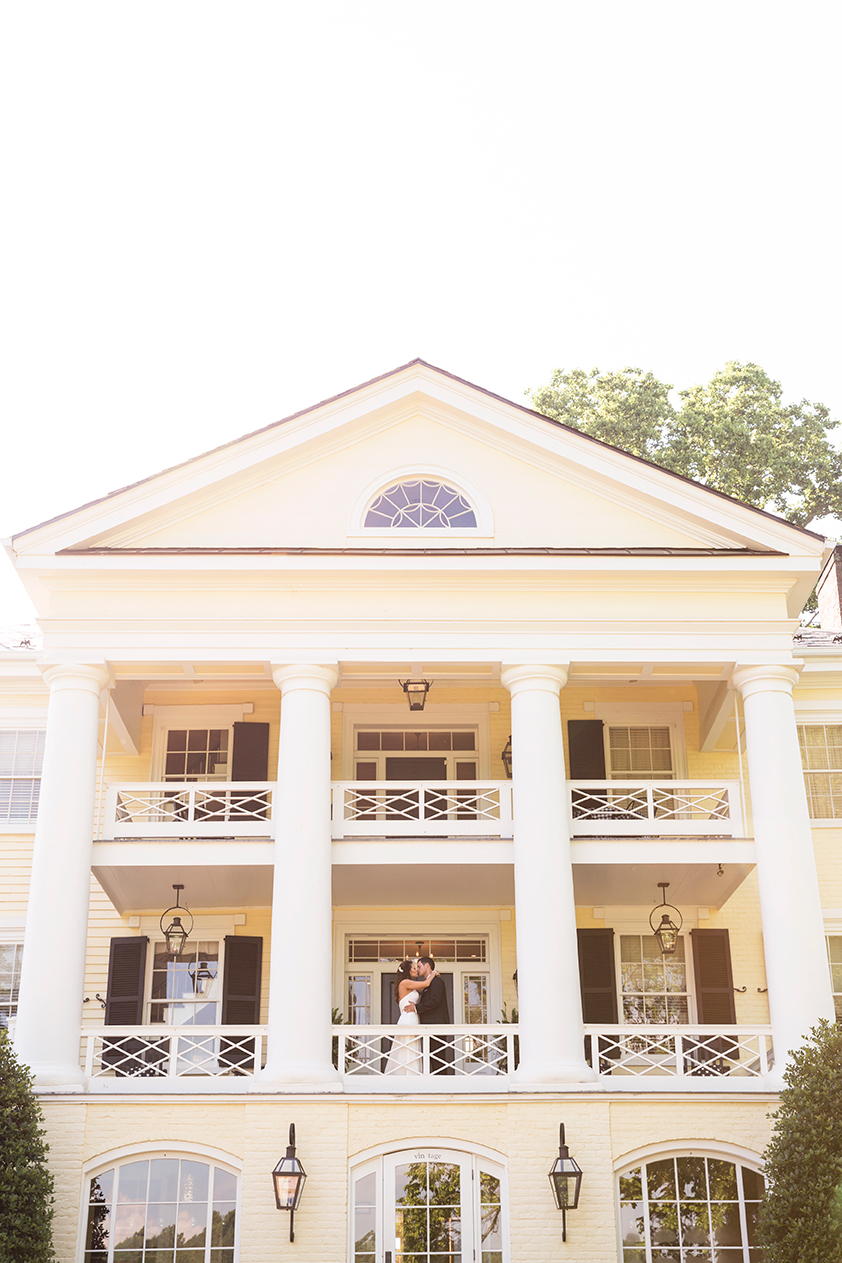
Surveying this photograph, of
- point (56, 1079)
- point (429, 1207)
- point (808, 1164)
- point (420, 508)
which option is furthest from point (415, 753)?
point (808, 1164)

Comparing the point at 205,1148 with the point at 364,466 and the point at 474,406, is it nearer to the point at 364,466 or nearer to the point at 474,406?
the point at 364,466

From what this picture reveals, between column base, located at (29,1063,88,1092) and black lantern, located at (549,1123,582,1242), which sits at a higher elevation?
column base, located at (29,1063,88,1092)

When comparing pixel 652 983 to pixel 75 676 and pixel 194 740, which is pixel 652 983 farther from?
pixel 75 676

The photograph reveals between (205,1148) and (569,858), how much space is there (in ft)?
18.5

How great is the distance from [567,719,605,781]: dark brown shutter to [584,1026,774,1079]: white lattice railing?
12.5ft

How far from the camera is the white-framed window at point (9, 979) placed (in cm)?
1934

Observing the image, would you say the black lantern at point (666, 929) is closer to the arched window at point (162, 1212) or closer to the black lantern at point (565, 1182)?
the black lantern at point (565, 1182)

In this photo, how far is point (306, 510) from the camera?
732 inches

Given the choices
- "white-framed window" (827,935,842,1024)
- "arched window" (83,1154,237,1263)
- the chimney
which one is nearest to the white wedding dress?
"arched window" (83,1154,237,1263)

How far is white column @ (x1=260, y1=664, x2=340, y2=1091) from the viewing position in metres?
15.6

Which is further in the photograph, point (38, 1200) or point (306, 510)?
point (306, 510)

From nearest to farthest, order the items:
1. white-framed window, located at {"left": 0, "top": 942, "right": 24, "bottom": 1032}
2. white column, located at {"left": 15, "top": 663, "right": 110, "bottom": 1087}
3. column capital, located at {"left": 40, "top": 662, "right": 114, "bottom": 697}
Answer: white column, located at {"left": 15, "top": 663, "right": 110, "bottom": 1087} → column capital, located at {"left": 40, "top": 662, "right": 114, "bottom": 697} → white-framed window, located at {"left": 0, "top": 942, "right": 24, "bottom": 1032}

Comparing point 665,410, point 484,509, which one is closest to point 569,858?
point 484,509

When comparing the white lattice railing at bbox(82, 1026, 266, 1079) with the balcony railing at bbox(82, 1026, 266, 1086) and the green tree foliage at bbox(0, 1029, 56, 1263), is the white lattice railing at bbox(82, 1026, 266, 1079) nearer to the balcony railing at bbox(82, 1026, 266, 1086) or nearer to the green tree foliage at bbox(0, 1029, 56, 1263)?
the balcony railing at bbox(82, 1026, 266, 1086)
